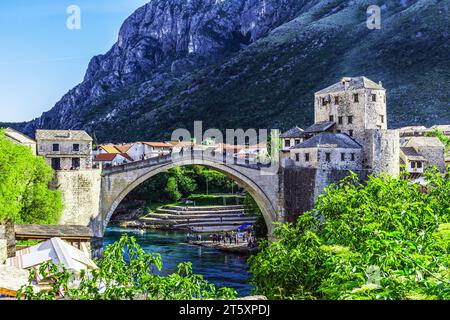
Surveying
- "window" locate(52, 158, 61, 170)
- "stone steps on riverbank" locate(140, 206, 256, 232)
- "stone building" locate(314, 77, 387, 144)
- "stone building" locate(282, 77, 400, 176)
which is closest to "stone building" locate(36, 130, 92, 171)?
"window" locate(52, 158, 61, 170)

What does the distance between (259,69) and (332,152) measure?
58.8 meters

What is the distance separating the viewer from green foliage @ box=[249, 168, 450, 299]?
6.17 metres

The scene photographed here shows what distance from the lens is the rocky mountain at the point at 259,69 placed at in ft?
202

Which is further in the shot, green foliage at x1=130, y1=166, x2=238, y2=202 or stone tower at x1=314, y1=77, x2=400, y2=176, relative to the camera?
green foliage at x1=130, y1=166, x2=238, y2=202

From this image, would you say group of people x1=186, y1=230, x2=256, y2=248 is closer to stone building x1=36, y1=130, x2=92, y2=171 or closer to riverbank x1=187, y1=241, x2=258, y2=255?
riverbank x1=187, y1=241, x2=258, y2=255

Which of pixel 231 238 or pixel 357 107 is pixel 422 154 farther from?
pixel 231 238

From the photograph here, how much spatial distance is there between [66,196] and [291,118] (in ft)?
150

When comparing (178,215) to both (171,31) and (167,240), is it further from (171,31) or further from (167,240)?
(171,31)

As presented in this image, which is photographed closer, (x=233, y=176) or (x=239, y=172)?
(x=239, y=172)

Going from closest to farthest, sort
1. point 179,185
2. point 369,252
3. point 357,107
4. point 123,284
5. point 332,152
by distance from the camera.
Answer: point 123,284 → point 369,252 → point 332,152 → point 357,107 → point 179,185

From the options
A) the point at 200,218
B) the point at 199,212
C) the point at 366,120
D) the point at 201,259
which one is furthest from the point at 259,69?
the point at 366,120

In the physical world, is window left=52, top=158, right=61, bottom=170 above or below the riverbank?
above

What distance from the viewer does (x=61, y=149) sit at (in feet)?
97.5

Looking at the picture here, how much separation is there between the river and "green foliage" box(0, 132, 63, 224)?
803cm
